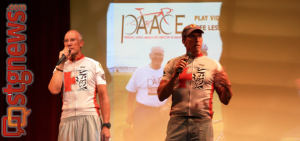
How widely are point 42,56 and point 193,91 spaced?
2560 mm

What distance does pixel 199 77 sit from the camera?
1832mm

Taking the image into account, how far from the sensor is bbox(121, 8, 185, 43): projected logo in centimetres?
354

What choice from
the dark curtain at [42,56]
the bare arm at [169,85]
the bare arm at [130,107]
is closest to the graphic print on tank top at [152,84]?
the bare arm at [130,107]

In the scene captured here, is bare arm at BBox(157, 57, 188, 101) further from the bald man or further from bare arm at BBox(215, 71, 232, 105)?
the bald man

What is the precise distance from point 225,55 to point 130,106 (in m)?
1.47

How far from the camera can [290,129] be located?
134 inches

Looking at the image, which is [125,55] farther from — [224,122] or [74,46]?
[224,122]

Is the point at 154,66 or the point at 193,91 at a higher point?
the point at 154,66

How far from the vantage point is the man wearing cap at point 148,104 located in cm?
350

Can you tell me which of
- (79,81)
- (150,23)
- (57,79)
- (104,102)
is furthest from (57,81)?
(150,23)

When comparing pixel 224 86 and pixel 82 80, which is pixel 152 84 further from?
pixel 224 86

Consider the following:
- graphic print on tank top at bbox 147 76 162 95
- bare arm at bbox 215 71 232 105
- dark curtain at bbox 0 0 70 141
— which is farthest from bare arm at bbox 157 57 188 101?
dark curtain at bbox 0 0 70 141

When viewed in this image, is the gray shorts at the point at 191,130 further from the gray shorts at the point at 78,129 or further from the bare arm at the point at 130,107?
the bare arm at the point at 130,107

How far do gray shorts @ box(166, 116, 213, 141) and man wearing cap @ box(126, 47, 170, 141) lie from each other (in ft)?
5.67
